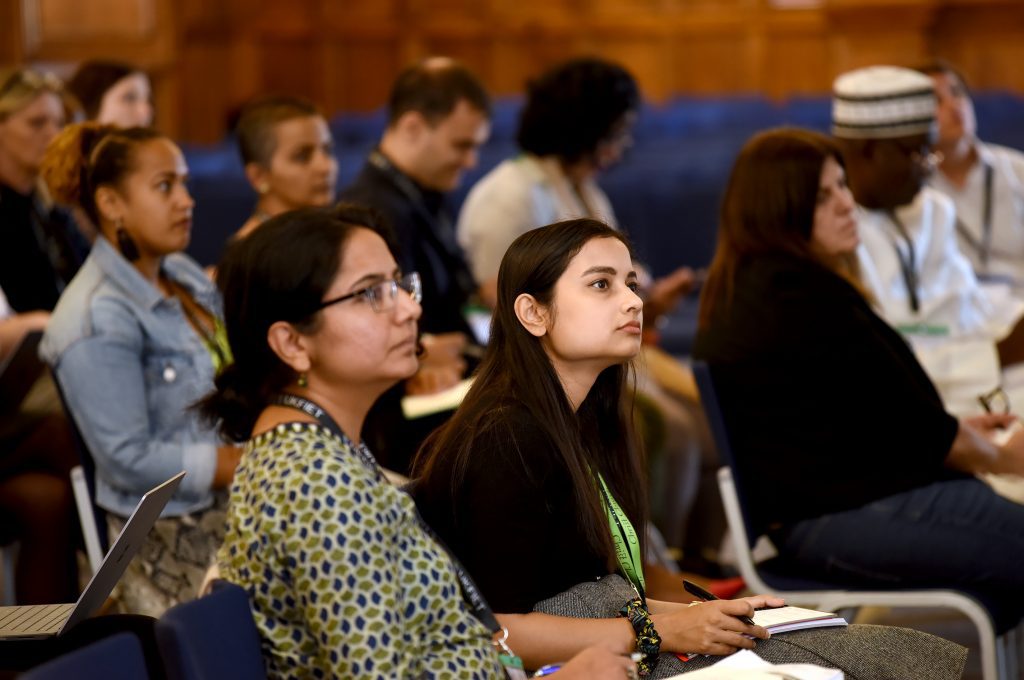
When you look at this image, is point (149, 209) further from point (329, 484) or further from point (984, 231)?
point (984, 231)

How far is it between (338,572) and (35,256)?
8.43 feet

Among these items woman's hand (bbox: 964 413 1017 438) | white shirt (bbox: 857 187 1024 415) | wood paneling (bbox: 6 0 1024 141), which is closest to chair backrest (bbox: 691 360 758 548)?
woman's hand (bbox: 964 413 1017 438)

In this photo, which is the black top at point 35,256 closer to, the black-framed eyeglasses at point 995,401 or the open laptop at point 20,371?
the open laptop at point 20,371

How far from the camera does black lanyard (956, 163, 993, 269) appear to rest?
4.45m

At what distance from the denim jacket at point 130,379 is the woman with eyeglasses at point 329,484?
0.63 metres

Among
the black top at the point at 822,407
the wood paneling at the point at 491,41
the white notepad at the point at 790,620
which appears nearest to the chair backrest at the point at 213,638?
the white notepad at the point at 790,620

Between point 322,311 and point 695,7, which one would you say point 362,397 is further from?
point 695,7

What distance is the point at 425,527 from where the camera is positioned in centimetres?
177

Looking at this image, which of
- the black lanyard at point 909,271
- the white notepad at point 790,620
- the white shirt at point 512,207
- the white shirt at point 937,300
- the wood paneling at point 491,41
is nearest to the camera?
the white notepad at point 790,620

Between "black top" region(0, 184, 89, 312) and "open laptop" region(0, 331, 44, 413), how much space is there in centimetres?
68

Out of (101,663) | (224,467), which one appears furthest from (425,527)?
(224,467)

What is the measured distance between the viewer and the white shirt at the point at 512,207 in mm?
4223

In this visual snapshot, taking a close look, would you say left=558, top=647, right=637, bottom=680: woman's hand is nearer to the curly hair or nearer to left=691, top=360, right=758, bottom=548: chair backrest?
left=691, top=360, right=758, bottom=548: chair backrest

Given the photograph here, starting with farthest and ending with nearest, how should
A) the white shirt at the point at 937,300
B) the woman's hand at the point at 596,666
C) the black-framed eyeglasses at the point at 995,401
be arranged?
the white shirt at the point at 937,300
the black-framed eyeglasses at the point at 995,401
the woman's hand at the point at 596,666
